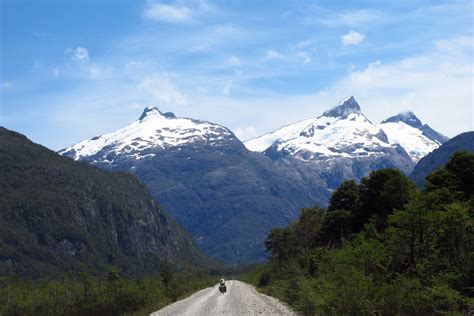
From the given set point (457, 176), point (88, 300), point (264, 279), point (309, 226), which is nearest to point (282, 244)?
point (264, 279)

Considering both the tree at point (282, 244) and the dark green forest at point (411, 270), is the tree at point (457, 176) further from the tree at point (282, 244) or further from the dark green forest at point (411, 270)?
the tree at point (282, 244)

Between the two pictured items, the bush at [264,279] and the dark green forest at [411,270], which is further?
the bush at [264,279]

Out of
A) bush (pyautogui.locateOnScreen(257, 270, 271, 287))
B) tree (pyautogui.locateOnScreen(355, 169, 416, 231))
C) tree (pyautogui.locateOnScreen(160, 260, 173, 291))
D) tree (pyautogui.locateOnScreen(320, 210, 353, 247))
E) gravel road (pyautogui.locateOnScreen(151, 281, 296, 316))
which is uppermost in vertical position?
tree (pyautogui.locateOnScreen(355, 169, 416, 231))

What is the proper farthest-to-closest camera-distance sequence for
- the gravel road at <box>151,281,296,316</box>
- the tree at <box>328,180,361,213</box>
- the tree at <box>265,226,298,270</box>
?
the tree at <box>265,226,298,270</box>, the tree at <box>328,180,361,213</box>, the gravel road at <box>151,281,296,316</box>

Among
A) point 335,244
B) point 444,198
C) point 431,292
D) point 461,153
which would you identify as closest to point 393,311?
point 431,292

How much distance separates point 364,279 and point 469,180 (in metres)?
40.0

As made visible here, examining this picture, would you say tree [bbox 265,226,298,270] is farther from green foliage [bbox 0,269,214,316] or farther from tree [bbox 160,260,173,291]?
green foliage [bbox 0,269,214,316]

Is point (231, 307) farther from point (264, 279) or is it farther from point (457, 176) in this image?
point (264, 279)

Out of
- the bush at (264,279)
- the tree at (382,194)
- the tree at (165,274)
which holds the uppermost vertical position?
the tree at (382,194)

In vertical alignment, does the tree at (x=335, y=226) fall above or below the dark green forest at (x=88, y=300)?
above

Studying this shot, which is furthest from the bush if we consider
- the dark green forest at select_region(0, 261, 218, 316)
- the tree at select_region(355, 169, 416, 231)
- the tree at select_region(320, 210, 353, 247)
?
the dark green forest at select_region(0, 261, 218, 316)

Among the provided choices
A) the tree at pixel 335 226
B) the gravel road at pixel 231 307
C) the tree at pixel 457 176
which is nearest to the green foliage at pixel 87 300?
the gravel road at pixel 231 307

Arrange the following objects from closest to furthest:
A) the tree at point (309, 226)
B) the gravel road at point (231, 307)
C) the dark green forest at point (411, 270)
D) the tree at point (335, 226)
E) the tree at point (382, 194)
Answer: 1. the dark green forest at point (411, 270)
2. the gravel road at point (231, 307)
3. the tree at point (382, 194)
4. the tree at point (335, 226)
5. the tree at point (309, 226)

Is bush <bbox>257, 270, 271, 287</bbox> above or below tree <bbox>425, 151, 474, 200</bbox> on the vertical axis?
below
